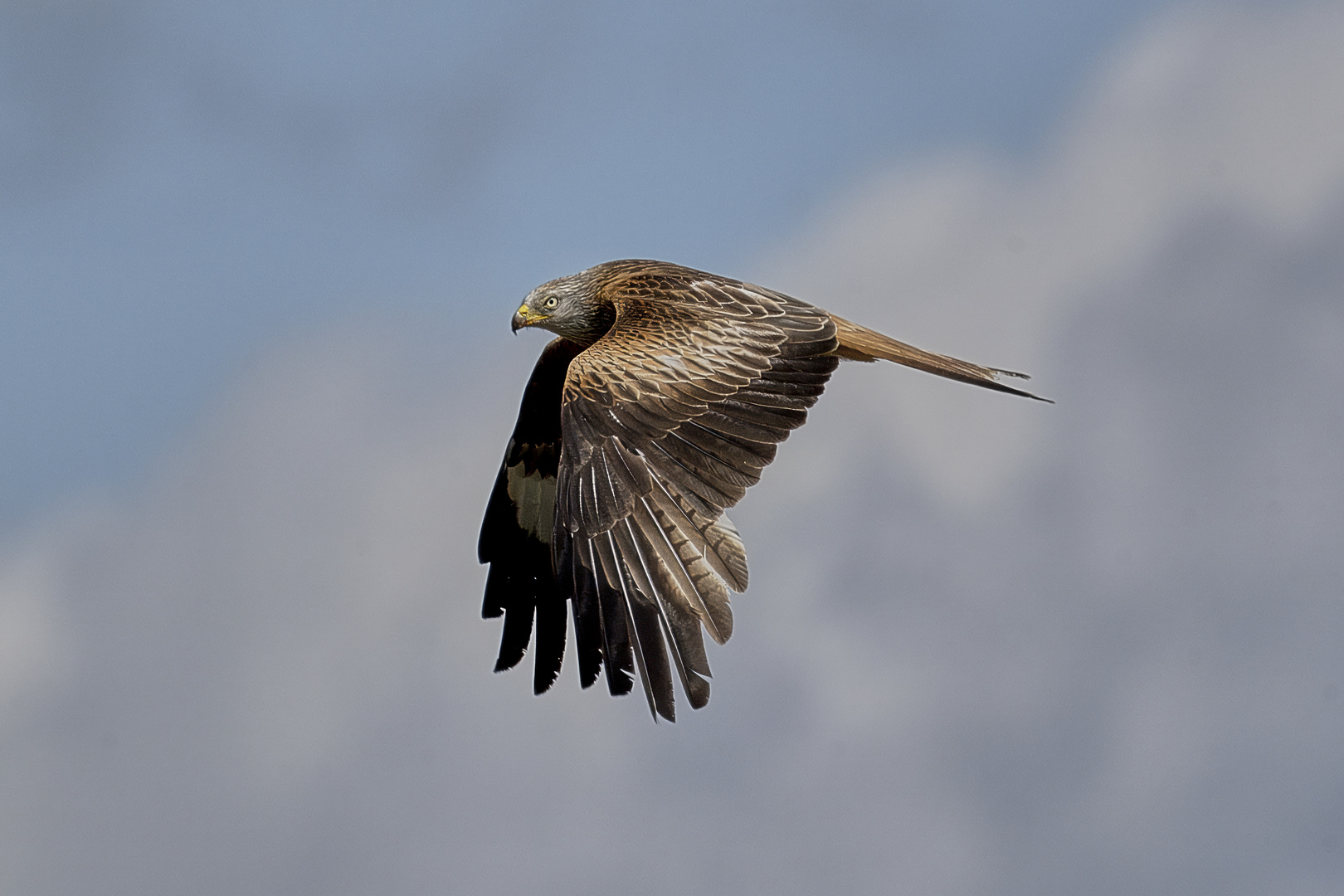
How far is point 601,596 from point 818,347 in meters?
2.05

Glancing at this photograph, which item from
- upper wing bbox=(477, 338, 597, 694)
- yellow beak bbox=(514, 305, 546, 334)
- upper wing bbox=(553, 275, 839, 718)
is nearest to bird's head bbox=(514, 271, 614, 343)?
yellow beak bbox=(514, 305, 546, 334)

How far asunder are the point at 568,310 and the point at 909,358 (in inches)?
86.6

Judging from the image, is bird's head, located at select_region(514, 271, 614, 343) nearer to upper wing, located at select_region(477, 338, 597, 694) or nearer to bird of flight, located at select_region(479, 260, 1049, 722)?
bird of flight, located at select_region(479, 260, 1049, 722)

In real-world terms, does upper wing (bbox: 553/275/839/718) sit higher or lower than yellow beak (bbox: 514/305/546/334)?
lower

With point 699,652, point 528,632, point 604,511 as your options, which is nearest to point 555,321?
point 528,632

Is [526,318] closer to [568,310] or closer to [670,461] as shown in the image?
[568,310]

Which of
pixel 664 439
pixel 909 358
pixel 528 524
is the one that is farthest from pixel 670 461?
pixel 528 524

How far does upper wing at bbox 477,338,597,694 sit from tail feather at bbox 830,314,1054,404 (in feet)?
6.81

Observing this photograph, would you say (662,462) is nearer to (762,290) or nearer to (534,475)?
(762,290)

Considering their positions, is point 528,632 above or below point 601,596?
above

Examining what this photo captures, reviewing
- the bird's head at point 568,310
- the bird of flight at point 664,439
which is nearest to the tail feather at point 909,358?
the bird of flight at point 664,439

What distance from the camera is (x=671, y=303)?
32.2 ft

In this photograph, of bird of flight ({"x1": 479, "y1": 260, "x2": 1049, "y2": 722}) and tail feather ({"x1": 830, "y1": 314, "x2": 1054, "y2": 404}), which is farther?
tail feather ({"x1": 830, "y1": 314, "x2": 1054, "y2": 404})

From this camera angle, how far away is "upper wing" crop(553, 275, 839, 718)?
8.06 m
